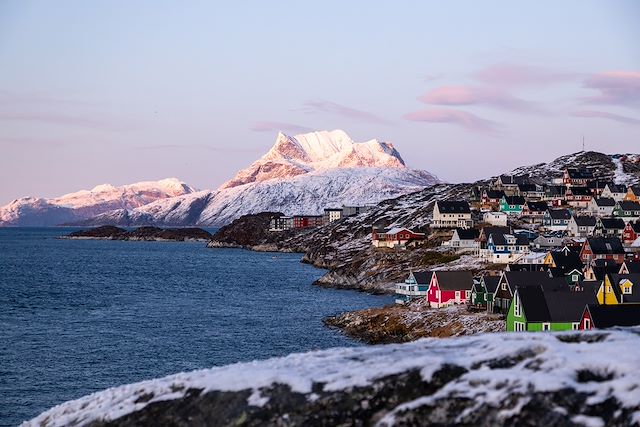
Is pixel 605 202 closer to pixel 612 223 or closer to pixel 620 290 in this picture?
pixel 612 223

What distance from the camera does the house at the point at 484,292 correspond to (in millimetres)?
83625

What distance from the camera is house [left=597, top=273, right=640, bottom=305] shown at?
72.8 meters

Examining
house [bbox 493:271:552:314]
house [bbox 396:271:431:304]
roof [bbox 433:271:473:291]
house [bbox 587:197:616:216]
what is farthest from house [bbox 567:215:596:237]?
house [bbox 493:271:552:314]

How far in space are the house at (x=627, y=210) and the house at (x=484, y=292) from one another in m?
105

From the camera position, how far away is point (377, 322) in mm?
87812

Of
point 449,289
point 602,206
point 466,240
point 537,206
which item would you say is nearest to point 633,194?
point 602,206

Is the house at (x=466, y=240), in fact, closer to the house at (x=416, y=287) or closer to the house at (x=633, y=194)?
the house at (x=416, y=287)

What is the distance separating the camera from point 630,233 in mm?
155875

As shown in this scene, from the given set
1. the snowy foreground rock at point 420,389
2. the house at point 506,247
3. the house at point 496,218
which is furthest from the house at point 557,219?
the snowy foreground rock at point 420,389

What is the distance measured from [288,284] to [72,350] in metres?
77.9

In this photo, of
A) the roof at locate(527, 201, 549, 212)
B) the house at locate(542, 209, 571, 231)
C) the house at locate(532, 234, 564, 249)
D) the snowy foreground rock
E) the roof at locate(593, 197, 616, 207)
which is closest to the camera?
the snowy foreground rock

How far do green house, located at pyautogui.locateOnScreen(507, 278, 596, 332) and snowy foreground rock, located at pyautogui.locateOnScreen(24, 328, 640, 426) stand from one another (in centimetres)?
4292

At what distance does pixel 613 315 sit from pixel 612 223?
11663 centimetres

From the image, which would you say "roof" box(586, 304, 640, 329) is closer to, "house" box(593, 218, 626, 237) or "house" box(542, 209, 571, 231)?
"house" box(593, 218, 626, 237)
